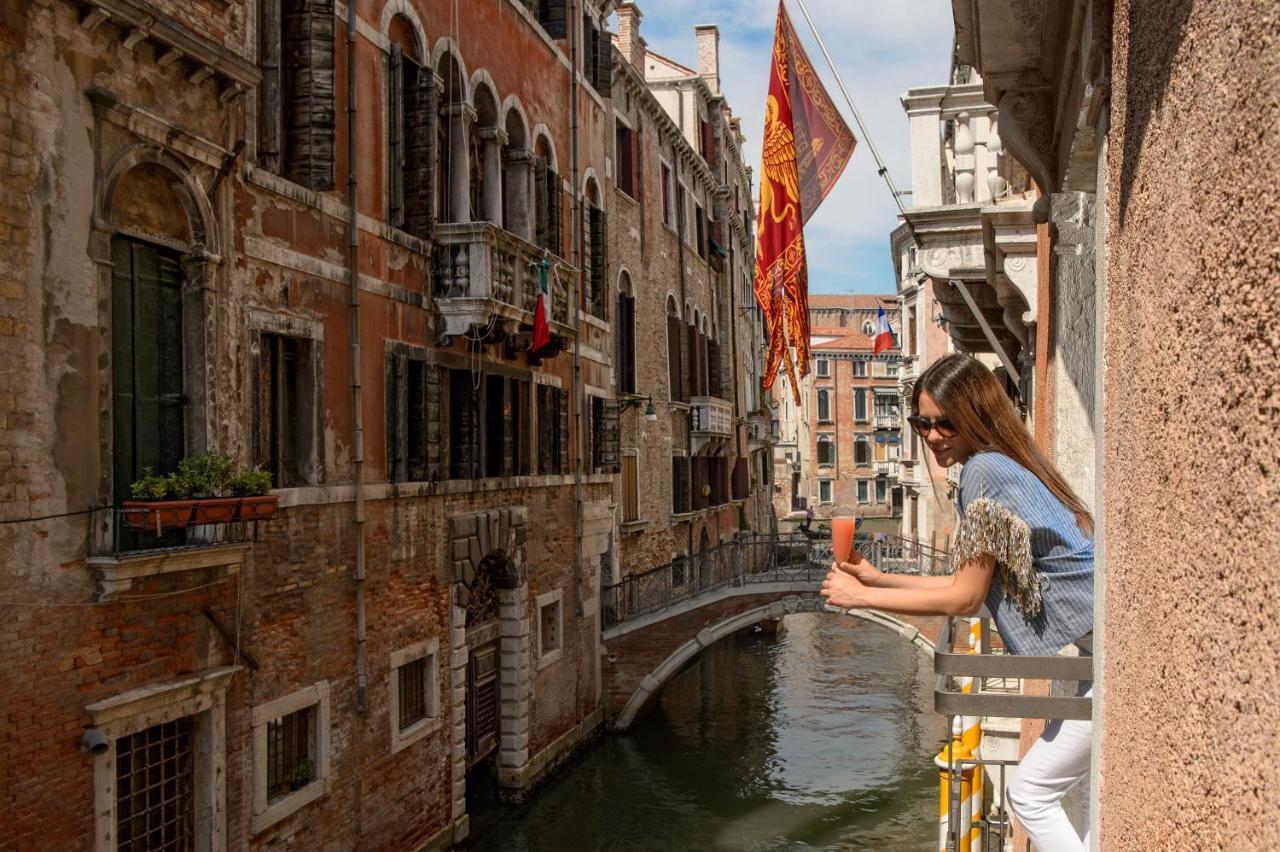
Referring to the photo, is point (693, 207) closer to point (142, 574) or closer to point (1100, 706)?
point (142, 574)

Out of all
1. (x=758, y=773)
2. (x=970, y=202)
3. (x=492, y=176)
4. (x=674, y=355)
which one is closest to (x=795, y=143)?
(x=970, y=202)

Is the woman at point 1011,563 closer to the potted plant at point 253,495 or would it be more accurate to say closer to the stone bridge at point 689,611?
the potted plant at point 253,495

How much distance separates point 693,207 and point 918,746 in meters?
12.8

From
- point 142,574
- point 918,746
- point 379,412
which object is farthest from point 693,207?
point 142,574

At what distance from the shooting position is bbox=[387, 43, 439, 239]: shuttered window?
1105 centimetres

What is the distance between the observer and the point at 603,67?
710 inches

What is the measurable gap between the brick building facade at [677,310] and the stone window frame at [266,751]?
10.1 m

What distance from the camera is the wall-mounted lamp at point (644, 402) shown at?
19969 mm

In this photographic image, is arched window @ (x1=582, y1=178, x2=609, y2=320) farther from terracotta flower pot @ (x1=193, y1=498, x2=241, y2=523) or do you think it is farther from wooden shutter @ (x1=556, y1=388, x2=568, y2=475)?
terracotta flower pot @ (x1=193, y1=498, x2=241, y2=523)

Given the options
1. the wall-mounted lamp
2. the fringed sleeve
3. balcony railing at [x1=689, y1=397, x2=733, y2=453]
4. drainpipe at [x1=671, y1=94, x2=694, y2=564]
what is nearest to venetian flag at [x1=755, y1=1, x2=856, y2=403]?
the fringed sleeve

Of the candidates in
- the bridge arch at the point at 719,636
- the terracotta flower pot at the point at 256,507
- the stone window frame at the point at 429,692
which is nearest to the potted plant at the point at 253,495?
the terracotta flower pot at the point at 256,507

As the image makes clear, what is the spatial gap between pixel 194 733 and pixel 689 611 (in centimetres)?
1158

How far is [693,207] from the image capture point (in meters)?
26.2

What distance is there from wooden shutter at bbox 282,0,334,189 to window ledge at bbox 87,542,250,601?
10.4 feet
